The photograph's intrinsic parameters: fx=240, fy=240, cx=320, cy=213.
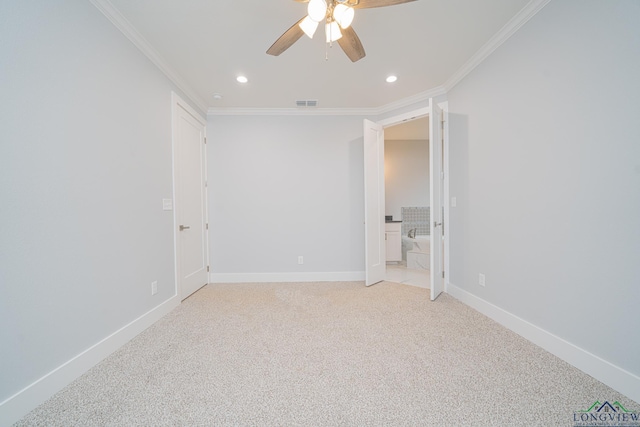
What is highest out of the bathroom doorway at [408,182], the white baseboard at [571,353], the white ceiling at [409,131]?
the white ceiling at [409,131]

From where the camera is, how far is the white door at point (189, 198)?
2.80m

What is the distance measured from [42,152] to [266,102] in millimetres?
2509

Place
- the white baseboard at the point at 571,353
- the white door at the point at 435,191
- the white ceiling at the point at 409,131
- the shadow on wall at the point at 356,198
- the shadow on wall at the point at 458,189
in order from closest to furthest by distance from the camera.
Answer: the white baseboard at the point at 571,353 → the shadow on wall at the point at 458,189 → the white door at the point at 435,191 → the shadow on wall at the point at 356,198 → the white ceiling at the point at 409,131

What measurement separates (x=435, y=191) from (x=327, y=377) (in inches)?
90.0

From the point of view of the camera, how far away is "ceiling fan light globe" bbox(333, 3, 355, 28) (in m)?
1.41

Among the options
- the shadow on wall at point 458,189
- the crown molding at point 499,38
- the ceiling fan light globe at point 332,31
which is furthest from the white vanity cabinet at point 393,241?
the ceiling fan light globe at point 332,31

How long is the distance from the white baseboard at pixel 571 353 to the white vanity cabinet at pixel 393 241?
2249mm

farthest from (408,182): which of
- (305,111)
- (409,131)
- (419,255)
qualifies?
(305,111)

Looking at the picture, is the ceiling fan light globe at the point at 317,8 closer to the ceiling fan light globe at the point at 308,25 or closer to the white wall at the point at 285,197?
the ceiling fan light globe at the point at 308,25

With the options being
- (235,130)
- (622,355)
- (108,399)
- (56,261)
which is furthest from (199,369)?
(235,130)

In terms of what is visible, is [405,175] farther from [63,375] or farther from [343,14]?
[63,375]

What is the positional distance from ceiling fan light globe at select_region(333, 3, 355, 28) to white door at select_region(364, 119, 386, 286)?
1.92 metres

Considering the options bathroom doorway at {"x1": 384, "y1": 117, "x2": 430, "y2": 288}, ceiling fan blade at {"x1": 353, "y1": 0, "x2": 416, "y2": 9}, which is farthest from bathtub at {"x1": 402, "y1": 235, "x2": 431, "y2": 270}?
ceiling fan blade at {"x1": 353, "y1": 0, "x2": 416, "y2": 9}

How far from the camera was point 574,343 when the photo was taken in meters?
1.65
